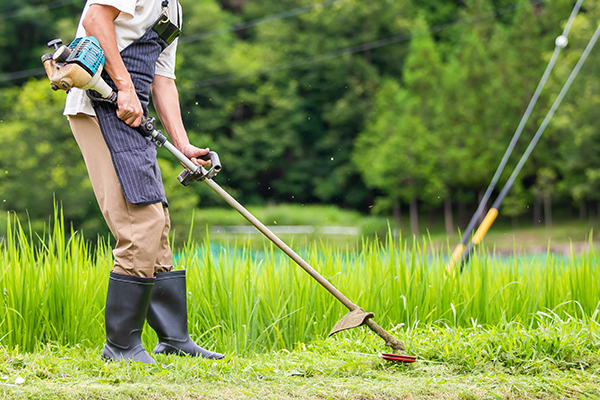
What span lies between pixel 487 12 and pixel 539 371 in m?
33.9

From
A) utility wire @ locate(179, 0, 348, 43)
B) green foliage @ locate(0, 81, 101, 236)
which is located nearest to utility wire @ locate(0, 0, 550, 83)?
utility wire @ locate(179, 0, 348, 43)

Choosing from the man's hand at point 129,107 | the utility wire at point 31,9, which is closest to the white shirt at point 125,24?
the man's hand at point 129,107

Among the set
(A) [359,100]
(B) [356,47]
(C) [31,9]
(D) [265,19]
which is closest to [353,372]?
(C) [31,9]

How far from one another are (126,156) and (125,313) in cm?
59

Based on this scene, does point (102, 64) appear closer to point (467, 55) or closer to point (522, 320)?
point (522, 320)

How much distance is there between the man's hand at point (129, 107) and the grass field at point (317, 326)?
2.94ft

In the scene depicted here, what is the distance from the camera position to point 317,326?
9.64 feet

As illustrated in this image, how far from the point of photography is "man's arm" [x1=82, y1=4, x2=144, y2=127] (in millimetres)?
2084

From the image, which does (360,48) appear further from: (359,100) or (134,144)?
(134,144)

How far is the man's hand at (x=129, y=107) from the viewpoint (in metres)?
2.09

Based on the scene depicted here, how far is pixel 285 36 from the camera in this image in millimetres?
37188

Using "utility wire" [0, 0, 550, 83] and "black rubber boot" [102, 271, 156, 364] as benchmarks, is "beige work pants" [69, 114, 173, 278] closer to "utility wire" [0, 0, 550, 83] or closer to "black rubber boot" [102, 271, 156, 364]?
"black rubber boot" [102, 271, 156, 364]

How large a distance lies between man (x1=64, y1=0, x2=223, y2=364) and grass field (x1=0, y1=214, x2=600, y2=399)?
0.23m

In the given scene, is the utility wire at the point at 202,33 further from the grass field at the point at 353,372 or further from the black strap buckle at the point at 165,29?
the grass field at the point at 353,372
